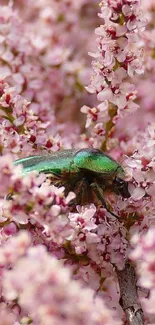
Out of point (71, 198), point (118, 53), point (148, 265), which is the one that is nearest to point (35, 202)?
point (71, 198)

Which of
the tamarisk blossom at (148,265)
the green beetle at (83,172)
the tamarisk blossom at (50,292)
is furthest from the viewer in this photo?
the green beetle at (83,172)

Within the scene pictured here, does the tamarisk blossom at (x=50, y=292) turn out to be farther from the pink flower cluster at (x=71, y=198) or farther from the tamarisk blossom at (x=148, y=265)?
the tamarisk blossom at (x=148, y=265)

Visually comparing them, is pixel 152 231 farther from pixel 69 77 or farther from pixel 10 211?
pixel 69 77

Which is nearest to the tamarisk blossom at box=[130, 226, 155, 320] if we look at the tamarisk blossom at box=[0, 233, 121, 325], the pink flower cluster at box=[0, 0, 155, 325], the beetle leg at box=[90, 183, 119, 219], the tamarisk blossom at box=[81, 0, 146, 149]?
the pink flower cluster at box=[0, 0, 155, 325]

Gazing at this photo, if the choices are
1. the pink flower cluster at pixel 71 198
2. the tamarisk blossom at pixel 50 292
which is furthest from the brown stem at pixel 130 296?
the tamarisk blossom at pixel 50 292

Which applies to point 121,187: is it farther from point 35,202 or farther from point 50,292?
point 50,292
